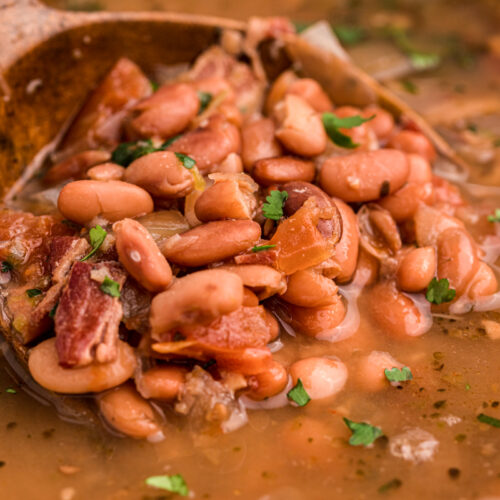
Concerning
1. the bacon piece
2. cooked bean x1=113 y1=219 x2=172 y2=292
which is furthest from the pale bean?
the bacon piece

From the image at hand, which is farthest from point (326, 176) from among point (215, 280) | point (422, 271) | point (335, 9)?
point (335, 9)

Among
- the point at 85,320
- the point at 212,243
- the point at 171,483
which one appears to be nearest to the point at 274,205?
the point at 212,243

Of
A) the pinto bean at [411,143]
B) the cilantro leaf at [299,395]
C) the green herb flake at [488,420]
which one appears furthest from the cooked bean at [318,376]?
the pinto bean at [411,143]

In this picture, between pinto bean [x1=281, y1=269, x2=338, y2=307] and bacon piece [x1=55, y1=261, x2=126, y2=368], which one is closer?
bacon piece [x1=55, y1=261, x2=126, y2=368]

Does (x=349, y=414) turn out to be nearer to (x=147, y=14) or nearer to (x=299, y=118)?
(x=299, y=118)

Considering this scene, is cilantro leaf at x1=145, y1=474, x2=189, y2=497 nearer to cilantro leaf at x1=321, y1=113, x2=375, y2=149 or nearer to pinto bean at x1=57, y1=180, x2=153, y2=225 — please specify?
pinto bean at x1=57, y1=180, x2=153, y2=225

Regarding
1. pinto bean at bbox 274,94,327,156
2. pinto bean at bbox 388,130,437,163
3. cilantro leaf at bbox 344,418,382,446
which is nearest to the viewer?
cilantro leaf at bbox 344,418,382,446

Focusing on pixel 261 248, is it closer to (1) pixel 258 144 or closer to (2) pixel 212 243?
(2) pixel 212 243
